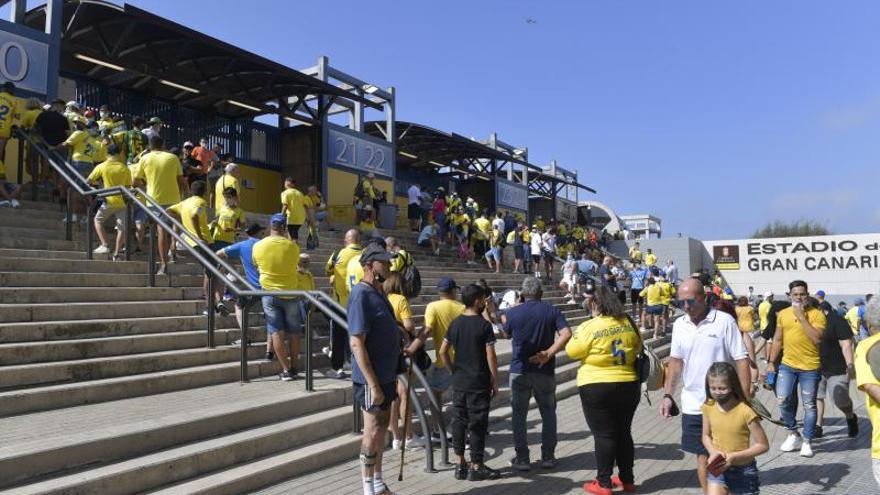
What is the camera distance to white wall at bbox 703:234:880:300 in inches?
1243

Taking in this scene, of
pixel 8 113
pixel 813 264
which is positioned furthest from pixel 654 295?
pixel 813 264

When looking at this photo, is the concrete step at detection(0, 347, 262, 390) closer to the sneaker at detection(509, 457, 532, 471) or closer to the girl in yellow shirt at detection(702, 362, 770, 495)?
the sneaker at detection(509, 457, 532, 471)

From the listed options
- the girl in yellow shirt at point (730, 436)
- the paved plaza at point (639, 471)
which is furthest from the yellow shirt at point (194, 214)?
the girl in yellow shirt at point (730, 436)

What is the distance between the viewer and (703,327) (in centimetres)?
453

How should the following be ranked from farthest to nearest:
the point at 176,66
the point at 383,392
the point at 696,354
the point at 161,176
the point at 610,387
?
the point at 176,66
the point at 161,176
the point at 610,387
the point at 696,354
the point at 383,392

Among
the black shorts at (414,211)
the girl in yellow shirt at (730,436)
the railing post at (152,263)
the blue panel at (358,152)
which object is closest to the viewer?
the girl in yellow shirt at (730,436)

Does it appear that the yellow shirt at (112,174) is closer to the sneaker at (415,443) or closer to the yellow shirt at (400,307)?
the yellow shirt at (400,307)

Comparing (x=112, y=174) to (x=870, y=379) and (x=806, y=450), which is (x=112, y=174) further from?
(x=806, y=450)

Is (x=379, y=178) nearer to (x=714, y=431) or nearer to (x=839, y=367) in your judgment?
(x=839, y=367)

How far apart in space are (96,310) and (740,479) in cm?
621

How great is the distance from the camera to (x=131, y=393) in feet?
18.3

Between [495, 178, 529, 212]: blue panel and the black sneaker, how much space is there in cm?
2357

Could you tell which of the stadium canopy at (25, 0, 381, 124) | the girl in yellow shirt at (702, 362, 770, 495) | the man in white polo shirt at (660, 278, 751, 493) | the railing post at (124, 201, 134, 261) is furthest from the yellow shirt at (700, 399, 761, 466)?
the stadium canopy at (25, 0, 381, 124)

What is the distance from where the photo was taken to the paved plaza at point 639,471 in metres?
4.88
